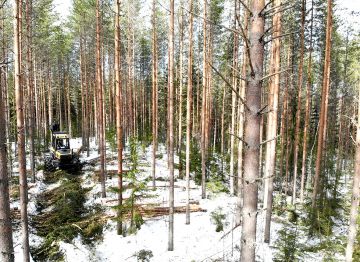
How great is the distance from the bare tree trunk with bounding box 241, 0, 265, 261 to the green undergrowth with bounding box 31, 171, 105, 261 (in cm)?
893

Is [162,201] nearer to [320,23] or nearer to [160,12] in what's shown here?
[320,23]

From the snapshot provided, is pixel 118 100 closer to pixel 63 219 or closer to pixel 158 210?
pixel 158 210

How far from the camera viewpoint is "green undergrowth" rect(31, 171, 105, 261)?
10.7 meters

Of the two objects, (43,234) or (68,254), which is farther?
(43,234)

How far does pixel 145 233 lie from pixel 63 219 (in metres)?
3.92

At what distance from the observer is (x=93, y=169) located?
22.0m

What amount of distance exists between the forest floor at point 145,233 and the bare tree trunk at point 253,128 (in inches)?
234

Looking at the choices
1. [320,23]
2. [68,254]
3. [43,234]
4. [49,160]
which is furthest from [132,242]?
[320,23]

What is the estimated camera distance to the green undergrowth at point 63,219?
422 inches

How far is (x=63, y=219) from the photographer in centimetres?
1331

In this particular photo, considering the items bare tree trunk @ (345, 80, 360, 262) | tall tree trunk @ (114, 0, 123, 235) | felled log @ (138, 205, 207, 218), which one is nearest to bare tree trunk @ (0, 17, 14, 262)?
tall tree trunk @ (114, 0, 123, 235)

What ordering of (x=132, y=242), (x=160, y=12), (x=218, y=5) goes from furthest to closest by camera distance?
(x=160, y=12)
(x=218, y=5)
(x=132, y=242)

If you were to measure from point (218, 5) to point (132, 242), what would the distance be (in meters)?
21.6

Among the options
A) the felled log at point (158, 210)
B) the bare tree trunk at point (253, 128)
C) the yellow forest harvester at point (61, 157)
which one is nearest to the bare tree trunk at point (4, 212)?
the bare tree trunk at point (253, 128)
